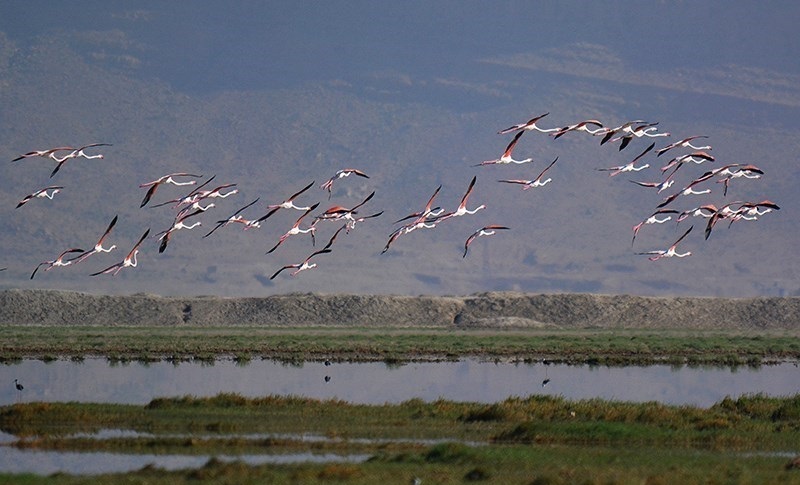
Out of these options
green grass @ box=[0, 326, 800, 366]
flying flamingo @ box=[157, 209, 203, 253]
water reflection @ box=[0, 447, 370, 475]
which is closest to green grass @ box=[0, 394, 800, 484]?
water reflection @ box=[0, 447, 370, 475]

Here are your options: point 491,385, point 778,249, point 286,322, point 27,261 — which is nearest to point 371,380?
point 491,385

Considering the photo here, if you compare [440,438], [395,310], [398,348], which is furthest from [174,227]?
[395,310]

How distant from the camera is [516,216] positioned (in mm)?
197375

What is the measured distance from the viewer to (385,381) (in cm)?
5156

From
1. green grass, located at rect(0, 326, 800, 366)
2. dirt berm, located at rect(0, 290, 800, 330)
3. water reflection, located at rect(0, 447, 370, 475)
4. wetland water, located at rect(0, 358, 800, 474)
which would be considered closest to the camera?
water reflection, located at rect(0, 447, 370, 475)

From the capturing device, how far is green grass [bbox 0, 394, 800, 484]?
1075 inches

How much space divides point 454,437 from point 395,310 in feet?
301

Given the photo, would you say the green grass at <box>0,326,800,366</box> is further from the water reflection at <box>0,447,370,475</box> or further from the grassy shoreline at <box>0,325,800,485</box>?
the water reflection at <box>0,447,370,475</box>

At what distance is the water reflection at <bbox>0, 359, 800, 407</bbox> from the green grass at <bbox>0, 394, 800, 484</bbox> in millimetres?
4790

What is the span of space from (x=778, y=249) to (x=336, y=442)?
16340cm

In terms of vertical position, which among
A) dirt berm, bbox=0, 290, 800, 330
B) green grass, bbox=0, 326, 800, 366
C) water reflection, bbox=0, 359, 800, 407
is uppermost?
water reflection, bbox=0, 359, 800, 407

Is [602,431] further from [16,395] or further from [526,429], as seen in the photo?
[16,395]

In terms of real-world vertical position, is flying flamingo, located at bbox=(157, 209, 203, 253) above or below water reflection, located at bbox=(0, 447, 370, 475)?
above

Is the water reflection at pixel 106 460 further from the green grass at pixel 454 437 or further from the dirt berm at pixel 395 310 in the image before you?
the dirt berm at pixel 395 310
